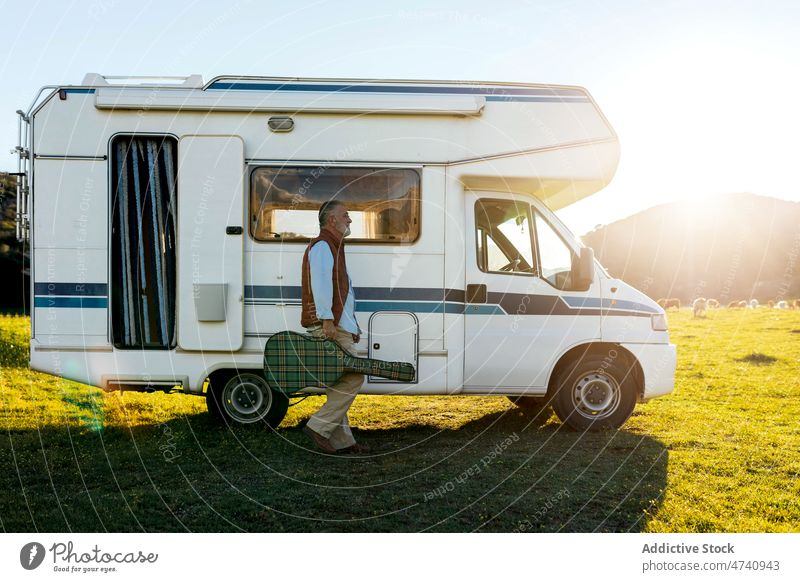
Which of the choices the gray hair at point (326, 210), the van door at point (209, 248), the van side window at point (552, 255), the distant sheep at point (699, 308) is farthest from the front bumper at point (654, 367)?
the distant sheep at point (699, 308)

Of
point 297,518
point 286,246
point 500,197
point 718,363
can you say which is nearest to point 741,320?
point 718,363

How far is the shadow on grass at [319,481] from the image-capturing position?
4859 mm

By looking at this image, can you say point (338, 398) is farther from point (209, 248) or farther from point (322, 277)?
point (209, 248)

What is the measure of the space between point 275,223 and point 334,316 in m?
1.21

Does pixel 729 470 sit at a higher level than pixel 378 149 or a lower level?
lower

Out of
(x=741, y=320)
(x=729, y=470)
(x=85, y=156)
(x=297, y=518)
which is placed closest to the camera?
(x=297, y=518)

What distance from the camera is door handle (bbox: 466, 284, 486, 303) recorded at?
7.20 metres

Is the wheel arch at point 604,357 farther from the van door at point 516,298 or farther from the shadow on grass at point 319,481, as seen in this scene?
the shadow on grass at point 319,481

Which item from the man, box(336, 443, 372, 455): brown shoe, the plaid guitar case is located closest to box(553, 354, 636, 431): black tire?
the plaid guitar case

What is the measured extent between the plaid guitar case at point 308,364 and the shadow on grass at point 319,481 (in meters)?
0.65

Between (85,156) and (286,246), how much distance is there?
6.77 ft

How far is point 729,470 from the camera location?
6.07 meters

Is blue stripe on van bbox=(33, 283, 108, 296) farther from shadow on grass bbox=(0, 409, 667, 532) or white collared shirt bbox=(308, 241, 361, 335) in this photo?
white collared shirt bbox=(308, 241, 361, 335)

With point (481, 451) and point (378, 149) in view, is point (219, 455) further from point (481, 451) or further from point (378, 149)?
point (378, 149)
